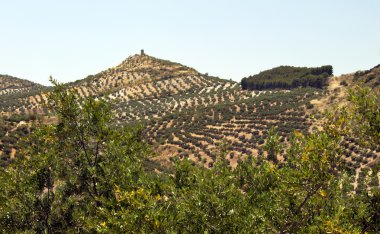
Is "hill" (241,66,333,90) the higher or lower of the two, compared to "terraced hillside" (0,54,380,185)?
higher

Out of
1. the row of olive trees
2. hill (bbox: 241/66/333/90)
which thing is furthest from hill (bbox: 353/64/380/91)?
the row of olive trees

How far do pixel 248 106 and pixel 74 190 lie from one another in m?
70.5

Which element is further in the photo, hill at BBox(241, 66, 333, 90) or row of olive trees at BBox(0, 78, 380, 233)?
hill at BBox(241, 66, 333, 90)

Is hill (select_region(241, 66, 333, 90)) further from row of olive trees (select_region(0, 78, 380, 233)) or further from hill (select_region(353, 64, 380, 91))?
row of olive trees (select_region(0, 78, 380, 233))

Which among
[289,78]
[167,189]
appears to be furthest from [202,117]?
[167,189]

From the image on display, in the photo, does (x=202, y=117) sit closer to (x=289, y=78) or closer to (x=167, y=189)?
(x=289, y=78)

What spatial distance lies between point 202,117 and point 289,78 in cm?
5746

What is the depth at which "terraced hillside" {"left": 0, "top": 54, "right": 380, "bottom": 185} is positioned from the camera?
2341 inches

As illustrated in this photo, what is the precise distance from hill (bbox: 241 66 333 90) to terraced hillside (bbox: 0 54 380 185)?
6.57 metres

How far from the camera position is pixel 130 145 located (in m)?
20.0

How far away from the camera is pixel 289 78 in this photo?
124m

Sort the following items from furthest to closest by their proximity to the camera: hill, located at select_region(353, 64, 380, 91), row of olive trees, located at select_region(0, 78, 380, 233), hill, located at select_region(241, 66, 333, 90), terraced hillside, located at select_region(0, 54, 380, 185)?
hill, located at select_region(241, 66, 333, 90), hill, located at select_region(353, 64, 380, 91), terraced hillside, located at select_region(0, 54, 380, 185), row of olive trees, located at select_region(0, 78, 380, 233)

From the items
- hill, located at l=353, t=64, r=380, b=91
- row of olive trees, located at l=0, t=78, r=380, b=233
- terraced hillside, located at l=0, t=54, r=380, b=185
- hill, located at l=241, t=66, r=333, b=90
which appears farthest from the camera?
hill, located at l=241, t=66, r=333, b=90

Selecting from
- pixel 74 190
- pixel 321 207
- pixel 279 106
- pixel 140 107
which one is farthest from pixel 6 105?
pixel 321 207
